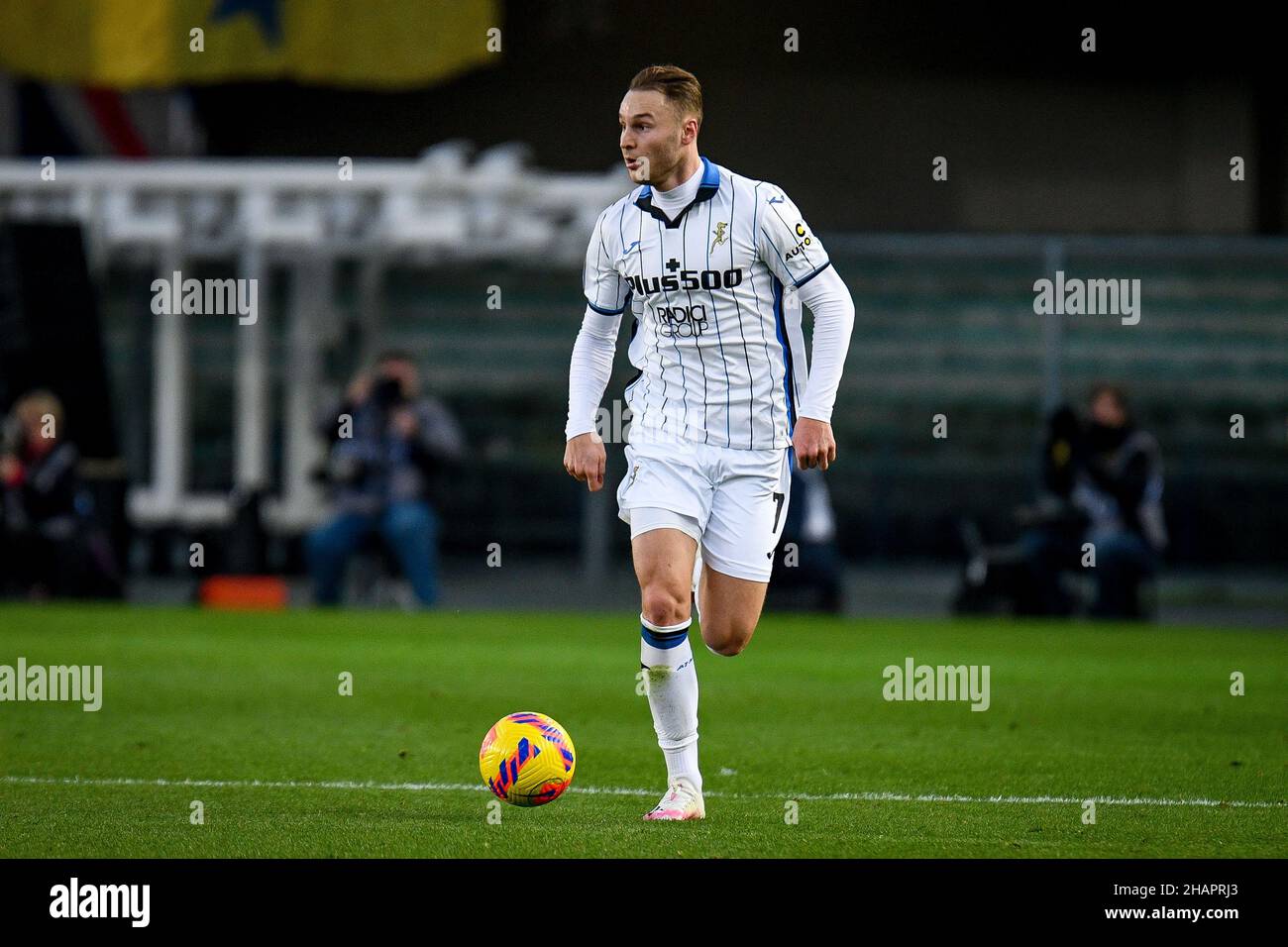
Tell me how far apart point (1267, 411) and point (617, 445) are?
6.58 m

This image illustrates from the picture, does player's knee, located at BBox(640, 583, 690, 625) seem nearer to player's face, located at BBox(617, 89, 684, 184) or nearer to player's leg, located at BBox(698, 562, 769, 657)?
player's leg, located at BBox(698, 562, 769, 657)

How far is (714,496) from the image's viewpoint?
22.9 feet

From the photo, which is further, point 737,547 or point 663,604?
point 737,547

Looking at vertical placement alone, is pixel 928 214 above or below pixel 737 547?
above

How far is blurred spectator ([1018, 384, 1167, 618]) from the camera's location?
613 inches

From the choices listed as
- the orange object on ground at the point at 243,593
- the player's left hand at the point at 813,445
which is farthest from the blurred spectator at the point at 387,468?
the player's left hand at the point at 813,445

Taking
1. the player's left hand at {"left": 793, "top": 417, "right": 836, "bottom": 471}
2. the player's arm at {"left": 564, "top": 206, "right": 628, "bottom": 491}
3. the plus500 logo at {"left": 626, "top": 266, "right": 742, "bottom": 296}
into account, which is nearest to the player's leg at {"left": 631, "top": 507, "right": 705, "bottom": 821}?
the player's arm at {"left": 564, "top": 206, "right": 628, "bottom": 491}

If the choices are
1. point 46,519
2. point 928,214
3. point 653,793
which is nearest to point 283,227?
point 46,519

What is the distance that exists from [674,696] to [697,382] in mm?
1022

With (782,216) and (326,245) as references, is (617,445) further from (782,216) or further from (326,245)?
(782,216)

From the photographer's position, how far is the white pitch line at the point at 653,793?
736 centimetres

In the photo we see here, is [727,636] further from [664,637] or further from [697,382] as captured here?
[697,382]

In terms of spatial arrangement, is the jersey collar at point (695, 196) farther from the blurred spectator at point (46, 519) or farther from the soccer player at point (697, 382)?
the blurred spectator at point (46, 519)
